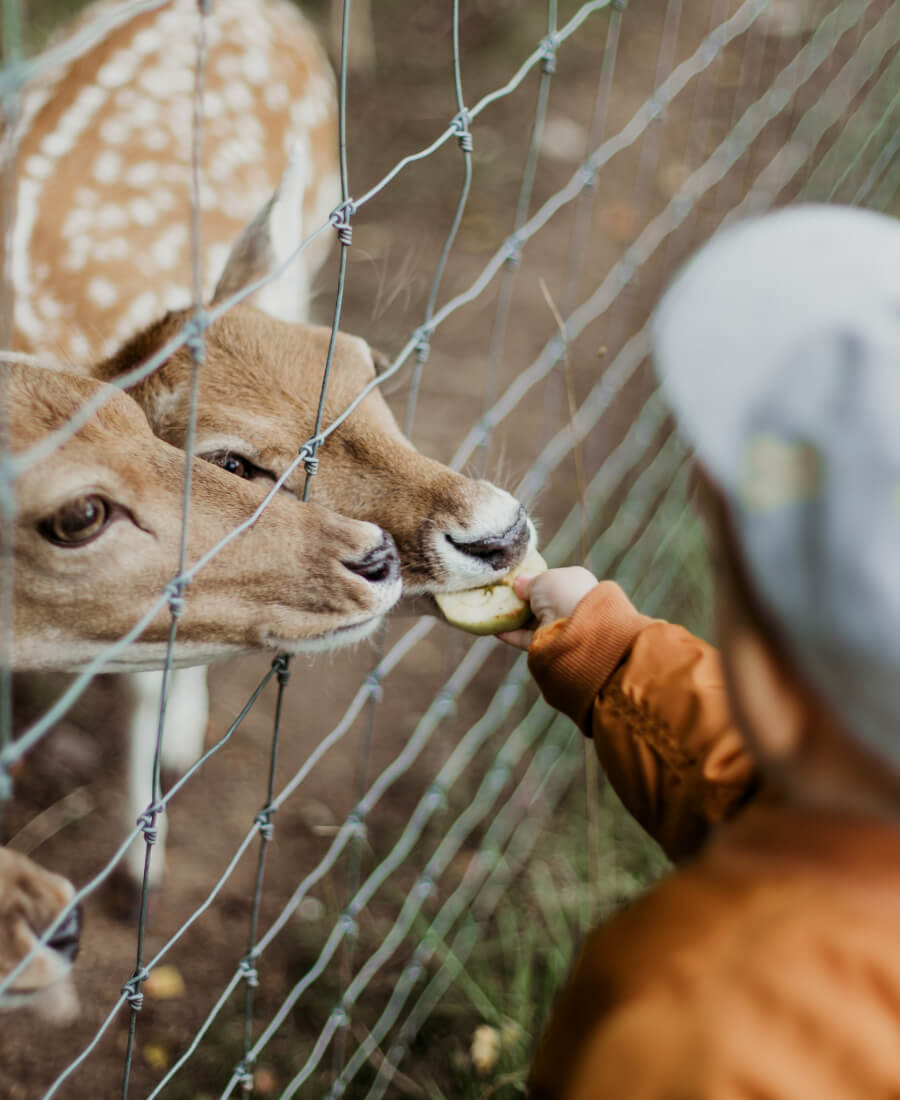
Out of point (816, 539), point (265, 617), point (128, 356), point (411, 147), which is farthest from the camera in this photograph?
point (411, 147)

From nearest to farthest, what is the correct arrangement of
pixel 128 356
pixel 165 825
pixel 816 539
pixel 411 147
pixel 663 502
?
1. pixel 816 539
2. pixel 128 356
3. pixel 165 825
4. pixel 663 502
5. pixel 411 147

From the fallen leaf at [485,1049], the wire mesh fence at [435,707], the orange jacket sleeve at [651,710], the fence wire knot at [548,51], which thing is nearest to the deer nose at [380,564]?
the wire mesh fence at [435,707]

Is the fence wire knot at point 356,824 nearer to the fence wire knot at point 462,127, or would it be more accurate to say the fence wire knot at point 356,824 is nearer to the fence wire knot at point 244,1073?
the fence wire knot at point 244,1073

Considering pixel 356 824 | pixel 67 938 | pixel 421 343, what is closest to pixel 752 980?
pixel 421 343

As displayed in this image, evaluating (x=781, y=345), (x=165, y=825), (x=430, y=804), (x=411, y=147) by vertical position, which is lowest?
(x=165, y=825)

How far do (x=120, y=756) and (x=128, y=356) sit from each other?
4.13ft

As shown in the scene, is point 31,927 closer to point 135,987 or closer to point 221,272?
point 135,987

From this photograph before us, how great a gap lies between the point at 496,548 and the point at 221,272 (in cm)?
115

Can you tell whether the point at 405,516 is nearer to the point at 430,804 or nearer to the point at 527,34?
the point at 430,804

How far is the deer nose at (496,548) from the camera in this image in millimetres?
1681

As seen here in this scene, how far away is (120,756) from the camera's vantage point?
287cm

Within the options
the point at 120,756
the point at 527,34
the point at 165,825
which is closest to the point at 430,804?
the point at 165,825

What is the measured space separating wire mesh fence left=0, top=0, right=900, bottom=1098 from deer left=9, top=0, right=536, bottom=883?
9 cm

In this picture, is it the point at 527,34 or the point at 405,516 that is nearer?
the point at 405,516
